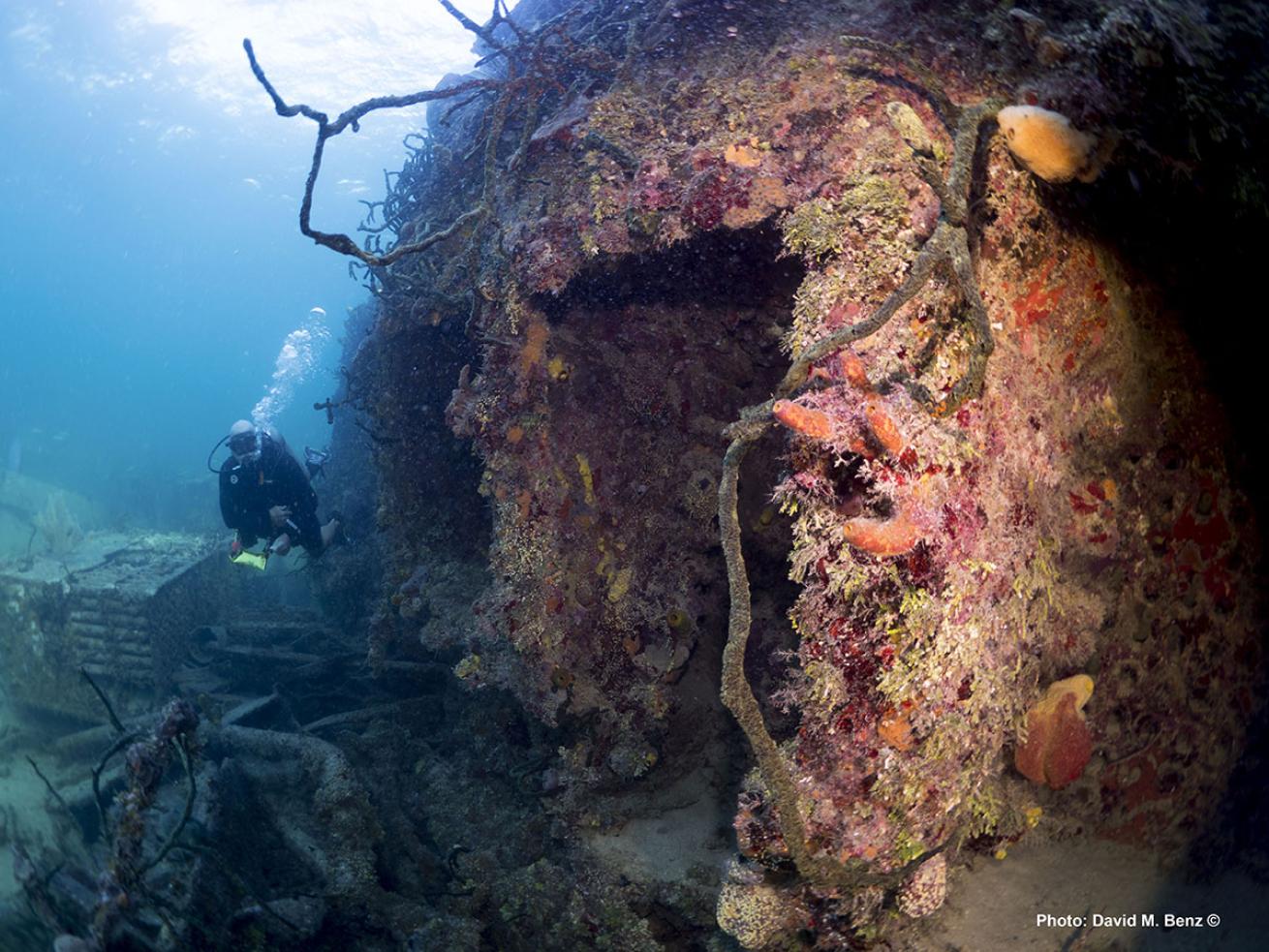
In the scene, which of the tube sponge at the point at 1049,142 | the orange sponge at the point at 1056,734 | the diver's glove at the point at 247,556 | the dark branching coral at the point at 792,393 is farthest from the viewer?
the diver's glove at the point at 247,556

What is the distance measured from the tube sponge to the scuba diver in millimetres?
8049

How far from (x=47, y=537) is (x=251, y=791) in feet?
46.1

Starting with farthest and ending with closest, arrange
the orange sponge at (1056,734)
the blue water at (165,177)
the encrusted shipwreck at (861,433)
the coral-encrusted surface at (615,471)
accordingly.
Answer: the blue water at (165,177)
the coral-encrusted surface at (615,471)
the orange sponge at (1056,734)
the encrusted shipwreck at (861,433)

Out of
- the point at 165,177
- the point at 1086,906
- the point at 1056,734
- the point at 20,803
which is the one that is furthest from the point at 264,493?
the point at 165,177

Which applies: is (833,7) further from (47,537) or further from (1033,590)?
(47,537)

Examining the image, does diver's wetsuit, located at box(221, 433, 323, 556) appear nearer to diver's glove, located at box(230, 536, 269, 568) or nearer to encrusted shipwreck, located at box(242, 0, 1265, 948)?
diver's glove, located at box(230, 536, 269, 568)

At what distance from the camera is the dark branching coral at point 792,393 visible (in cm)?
197

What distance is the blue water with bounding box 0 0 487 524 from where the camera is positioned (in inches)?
1194

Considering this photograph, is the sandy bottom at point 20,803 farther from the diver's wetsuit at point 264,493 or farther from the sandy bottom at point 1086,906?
the sandy bottom at point 1086,906

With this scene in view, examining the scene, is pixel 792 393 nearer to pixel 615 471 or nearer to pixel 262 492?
pixel 615 471

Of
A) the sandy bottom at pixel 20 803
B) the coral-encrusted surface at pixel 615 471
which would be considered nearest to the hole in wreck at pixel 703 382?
the coral-encrusted surface at pixel 615 471

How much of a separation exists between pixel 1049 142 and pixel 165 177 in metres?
75.9

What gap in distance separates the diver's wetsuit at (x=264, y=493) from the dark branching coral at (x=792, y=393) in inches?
292

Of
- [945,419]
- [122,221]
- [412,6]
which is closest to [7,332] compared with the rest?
[122,221]
